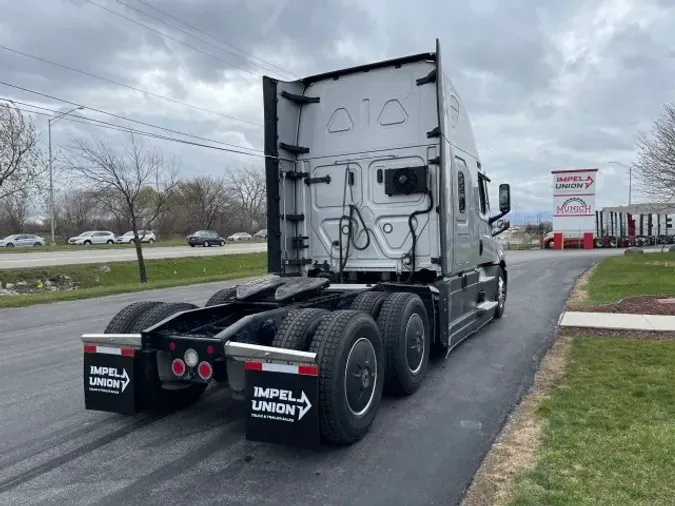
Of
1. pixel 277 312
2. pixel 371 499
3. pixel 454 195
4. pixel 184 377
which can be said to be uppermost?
pixel 454 195

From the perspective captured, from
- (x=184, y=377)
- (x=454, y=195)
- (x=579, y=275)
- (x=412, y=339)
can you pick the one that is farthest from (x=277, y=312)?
(x=579, y=275)

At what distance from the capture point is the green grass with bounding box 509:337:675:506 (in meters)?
3.26

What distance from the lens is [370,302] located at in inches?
218

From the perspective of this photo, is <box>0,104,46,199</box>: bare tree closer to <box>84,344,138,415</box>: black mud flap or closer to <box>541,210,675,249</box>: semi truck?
<box>84,344,138,415</box>: black mud flap

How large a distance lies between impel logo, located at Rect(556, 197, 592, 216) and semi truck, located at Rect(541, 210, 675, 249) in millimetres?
1695

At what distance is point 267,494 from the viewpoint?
3.44 metres

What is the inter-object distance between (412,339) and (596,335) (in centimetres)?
410

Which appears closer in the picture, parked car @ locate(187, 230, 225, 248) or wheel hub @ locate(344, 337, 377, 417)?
wheel hub @ locate(344, 337, 377, 417)

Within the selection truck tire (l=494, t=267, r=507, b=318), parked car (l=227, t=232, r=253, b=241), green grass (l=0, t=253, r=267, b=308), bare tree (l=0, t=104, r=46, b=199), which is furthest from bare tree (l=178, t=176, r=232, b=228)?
truck tire (l=494, t=267, r=507, b=318)

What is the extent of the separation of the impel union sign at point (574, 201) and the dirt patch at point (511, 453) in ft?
127

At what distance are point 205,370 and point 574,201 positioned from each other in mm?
41621

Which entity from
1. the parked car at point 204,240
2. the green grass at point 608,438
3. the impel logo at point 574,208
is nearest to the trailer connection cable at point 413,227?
the green grass at point 608,438

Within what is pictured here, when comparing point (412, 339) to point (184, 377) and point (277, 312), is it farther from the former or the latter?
point (184, 377)

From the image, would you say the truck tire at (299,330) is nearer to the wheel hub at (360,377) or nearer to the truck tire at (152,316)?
the wheel hub at (360,377)
